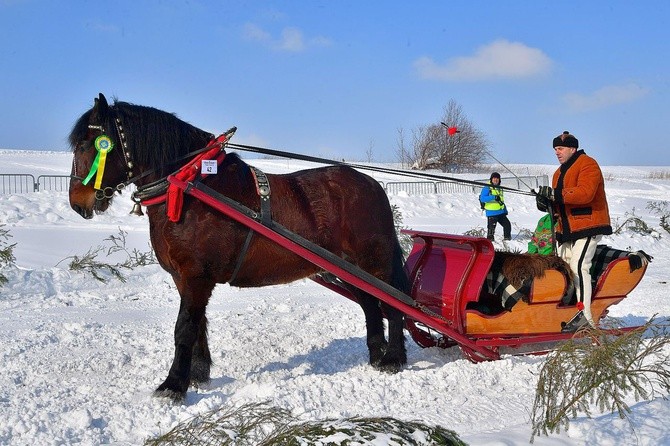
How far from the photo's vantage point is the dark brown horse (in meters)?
4.77

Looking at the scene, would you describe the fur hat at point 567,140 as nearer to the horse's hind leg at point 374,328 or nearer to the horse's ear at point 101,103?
the horse's hind leg at point 374,328

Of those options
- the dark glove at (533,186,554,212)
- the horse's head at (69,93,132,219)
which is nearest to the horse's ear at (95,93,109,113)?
the horse's head at (69,93,132,219)

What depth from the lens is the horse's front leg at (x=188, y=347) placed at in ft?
15.1

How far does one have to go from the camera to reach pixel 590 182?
5414 mm

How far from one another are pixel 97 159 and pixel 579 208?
3661 mm

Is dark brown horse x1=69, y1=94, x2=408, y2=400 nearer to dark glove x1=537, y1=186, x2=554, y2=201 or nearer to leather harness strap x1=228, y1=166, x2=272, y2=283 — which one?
leather harness strap x1=228, y1=166, x2=272, y2=283

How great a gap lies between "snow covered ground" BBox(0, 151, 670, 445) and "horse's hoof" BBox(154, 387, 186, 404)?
6 cm

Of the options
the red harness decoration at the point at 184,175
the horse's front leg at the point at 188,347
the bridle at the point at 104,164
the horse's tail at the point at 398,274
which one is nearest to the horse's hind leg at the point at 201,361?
the horse's front leg at the point at 188,347

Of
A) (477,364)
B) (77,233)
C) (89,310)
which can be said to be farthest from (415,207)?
(477,364)

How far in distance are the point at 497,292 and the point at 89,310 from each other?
13.5 feet

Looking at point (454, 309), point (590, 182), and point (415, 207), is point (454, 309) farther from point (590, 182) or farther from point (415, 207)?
point (415, 207)

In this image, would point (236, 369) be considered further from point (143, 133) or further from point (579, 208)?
point (579, 208)

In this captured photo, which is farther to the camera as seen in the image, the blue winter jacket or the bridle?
→ the blue winter jacket

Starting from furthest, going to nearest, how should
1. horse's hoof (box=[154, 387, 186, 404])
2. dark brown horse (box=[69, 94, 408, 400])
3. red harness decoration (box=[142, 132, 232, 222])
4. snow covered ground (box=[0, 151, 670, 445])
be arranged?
dark brown horse (box=[69, 94, 408, 400]) → red harness decoration (box=[142, 132, 232, 222]) → horse's hoof (box=[154, 387, 186, 404]) → snow covered ground (box=[0, 151, 670, 445])
